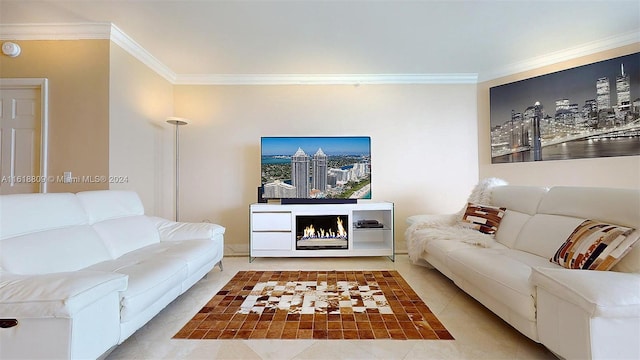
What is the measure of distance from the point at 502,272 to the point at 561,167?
7.77 ft

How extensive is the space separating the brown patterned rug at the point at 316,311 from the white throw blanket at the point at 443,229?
1.34 feet

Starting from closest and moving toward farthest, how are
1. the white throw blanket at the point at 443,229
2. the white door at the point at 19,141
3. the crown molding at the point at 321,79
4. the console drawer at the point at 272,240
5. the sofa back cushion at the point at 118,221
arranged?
the sofa back cushion at the point at 118,221, the white throw blanket at the point at 443,229, the white door at the point at 19,141, the console drawer at the point at 272,240, the crown molding at the point at 321,79

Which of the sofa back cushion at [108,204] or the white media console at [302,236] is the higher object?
the sofa back cushion at [108,204]

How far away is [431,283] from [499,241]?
0.72 meters

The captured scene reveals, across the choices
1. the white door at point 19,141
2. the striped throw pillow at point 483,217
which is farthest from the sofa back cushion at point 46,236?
the striped throw pillow at point 483,217

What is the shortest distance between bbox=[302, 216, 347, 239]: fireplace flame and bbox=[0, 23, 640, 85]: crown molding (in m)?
1.96

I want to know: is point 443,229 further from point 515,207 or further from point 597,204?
point 597,204

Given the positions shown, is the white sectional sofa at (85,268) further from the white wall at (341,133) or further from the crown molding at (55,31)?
the crown molding at (55,31)

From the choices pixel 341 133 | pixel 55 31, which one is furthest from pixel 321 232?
pixel 55 31

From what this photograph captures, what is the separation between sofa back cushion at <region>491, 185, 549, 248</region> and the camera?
2.33m

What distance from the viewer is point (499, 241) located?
97.0 inches

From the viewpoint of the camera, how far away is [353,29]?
262 centimetres

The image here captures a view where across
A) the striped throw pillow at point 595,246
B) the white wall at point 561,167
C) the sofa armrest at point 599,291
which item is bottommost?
the sofa armrest at point 599,291

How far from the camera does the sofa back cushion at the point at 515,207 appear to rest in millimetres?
2328
